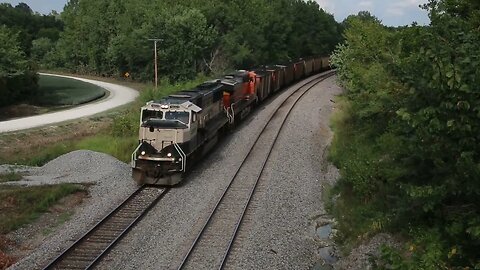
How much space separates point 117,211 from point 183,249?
4.00 m

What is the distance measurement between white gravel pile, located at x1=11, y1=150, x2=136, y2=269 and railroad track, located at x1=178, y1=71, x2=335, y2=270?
365cm

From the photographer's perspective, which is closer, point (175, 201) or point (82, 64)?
point (175, 201)

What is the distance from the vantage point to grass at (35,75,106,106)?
→ 2105 inches

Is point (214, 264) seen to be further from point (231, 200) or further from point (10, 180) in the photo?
point (10, 180)

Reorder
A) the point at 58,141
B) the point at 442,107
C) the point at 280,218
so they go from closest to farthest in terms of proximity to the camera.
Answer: the point at 442,107
the point at 280,218
the point at 58,141

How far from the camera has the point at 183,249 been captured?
15000 millimetres

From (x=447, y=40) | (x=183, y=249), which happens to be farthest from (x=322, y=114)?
(x=447, y=40)

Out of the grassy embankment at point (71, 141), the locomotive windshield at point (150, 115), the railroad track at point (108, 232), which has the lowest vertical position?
the grassy embankment at point (71, 141)

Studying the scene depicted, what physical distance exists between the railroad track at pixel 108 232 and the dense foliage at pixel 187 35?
4169 centimetres

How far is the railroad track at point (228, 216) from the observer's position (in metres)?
14.4

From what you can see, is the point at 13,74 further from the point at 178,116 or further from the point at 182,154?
the point at 182,154

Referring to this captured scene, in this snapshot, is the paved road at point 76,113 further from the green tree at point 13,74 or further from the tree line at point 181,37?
the green tree at point 13,74

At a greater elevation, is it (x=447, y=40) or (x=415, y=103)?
(x=447, y=40)

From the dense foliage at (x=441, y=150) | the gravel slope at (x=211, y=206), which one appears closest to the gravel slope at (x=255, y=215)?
the gravel slope at (x=211, y=206)
